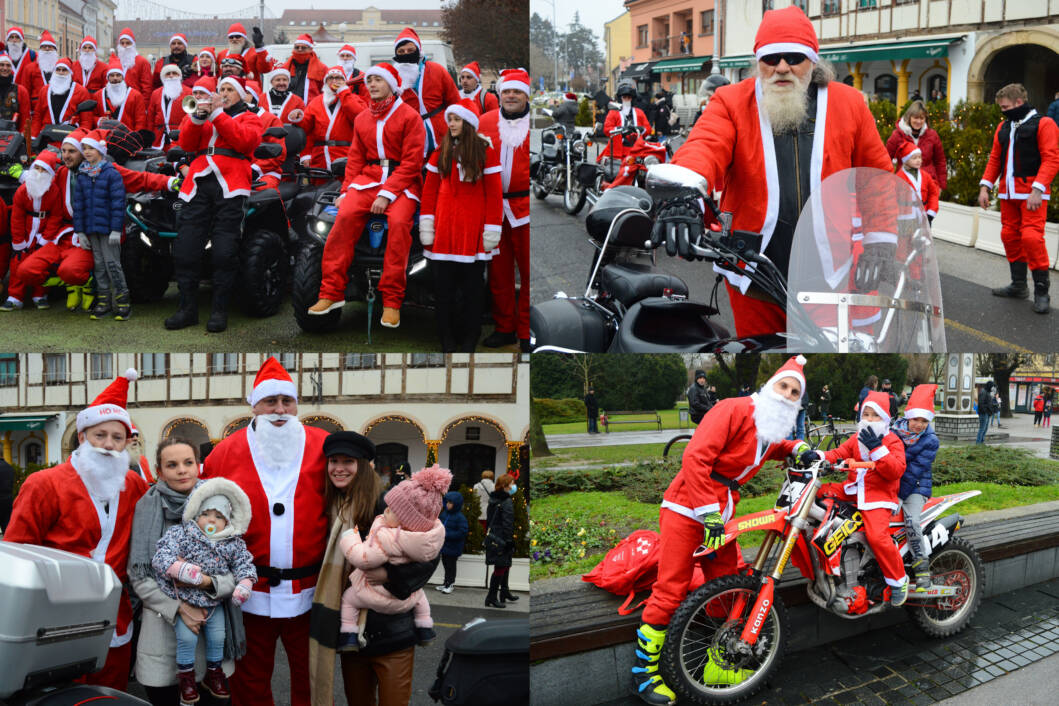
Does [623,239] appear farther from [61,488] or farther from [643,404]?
[61,488]

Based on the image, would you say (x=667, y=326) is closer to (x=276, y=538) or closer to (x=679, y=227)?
(x=679, y=227)

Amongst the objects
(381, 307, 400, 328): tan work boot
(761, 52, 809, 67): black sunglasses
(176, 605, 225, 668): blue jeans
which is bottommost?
(176, 605, 225, 668): blue jeans

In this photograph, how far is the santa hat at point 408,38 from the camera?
485 cm

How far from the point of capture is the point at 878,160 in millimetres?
3023

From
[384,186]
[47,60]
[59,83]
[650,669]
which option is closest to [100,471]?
[384,186]

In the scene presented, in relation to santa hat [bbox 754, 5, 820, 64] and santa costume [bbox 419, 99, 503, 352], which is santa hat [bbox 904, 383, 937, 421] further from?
santa costume [bbox 419, 99, 503, 352]

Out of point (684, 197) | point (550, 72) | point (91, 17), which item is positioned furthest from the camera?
point (91, 17)

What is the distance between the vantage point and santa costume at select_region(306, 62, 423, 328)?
4.71 metres

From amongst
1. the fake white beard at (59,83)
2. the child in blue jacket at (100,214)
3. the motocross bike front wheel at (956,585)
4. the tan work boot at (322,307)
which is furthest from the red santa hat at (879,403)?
the fake white beard at (59,83)

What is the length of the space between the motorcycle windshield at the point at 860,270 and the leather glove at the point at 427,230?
2.24m

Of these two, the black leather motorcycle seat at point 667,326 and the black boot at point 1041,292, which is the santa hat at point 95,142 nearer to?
the black leather motorcycle seat at point 667,326

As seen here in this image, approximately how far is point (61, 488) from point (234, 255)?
6.44ft

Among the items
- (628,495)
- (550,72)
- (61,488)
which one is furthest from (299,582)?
(550,72)

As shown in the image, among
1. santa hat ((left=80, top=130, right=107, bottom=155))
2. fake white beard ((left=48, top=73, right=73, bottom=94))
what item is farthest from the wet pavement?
fake white beard ((left=48, top=73, right=73, bottom=94))
